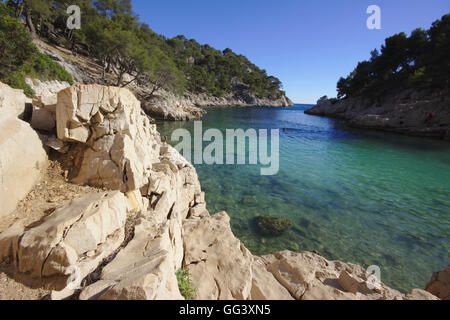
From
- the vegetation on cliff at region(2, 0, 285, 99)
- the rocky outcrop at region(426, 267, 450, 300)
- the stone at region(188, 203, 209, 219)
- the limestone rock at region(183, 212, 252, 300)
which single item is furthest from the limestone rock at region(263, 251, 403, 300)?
the vegetation on cliff at region(2, 0, 285, 99)

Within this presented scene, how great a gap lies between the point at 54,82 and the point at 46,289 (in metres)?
22.6

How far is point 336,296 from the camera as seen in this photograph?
4.41 m

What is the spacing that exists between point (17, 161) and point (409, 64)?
79.5 m

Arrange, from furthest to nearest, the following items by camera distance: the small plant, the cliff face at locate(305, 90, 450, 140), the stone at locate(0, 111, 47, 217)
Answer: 1. the cliff face at locate(305, 90, 450, 140)
2. the stone at locate(0, 111, 47, 217)
3. the small plant

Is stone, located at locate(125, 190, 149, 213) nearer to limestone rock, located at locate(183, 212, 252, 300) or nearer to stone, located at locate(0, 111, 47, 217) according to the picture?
limestone rock, located at locate(183, 212, 252, 300)

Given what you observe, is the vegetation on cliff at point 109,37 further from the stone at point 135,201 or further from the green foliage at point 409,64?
the green foliage at point 409,64

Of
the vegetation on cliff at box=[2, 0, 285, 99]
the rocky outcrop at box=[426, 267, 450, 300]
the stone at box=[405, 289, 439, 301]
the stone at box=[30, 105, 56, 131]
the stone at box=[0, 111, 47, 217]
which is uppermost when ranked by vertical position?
the vegetation on cliff at box=[2, 0, 285, 99]

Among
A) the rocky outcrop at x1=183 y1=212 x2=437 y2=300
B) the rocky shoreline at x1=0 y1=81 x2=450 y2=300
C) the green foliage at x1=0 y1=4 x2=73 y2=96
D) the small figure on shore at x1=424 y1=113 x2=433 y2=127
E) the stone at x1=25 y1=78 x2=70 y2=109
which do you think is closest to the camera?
the rocky shoreline at x1=0 y1=81 x2=450 y2=300

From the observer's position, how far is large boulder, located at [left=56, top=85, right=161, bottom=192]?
5.42 metres

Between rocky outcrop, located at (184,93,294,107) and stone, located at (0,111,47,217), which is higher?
rocky outcrop, located at (184,93,294,107)

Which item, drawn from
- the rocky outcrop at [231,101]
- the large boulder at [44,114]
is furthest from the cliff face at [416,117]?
the rocky outcrop at [231,101]

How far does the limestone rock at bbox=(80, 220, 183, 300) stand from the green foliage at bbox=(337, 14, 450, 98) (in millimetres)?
59476

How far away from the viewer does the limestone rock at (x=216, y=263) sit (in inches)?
152

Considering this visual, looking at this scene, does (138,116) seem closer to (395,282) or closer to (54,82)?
(395,282)
